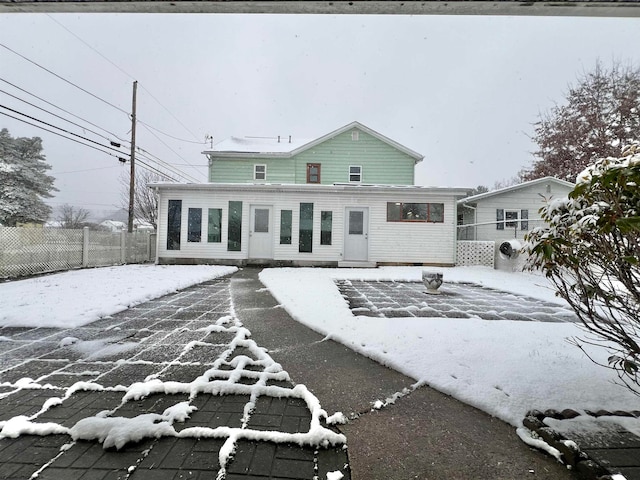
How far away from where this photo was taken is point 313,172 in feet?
49.7

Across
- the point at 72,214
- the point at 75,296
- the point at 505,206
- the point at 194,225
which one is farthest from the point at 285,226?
the point at 72,214

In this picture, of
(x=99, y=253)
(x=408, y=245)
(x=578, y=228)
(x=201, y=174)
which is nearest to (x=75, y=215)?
(x=201, y=174)

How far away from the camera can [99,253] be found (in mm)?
9688

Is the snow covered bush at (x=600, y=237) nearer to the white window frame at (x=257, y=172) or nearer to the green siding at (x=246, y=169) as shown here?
the green siding at (x=246, y=169)

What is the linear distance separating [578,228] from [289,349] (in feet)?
8.02

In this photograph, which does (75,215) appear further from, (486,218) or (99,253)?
(486,218)

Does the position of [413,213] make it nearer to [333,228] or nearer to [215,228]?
[333,228]

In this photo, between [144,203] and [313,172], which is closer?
[313,172]

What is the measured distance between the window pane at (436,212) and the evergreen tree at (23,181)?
1011 inches

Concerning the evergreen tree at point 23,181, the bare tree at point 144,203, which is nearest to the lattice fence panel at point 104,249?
the bare tree at point 144,203

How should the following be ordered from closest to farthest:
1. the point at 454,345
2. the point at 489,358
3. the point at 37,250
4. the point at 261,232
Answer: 1. the point at 489,358
2. the point at 454,345
3. the point at 37,250
4. the point at 261,232

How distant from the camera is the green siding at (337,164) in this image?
15.0 meters

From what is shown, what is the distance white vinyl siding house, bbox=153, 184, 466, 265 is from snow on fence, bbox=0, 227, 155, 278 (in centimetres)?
164

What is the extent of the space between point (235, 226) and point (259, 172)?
5294 millimetres
